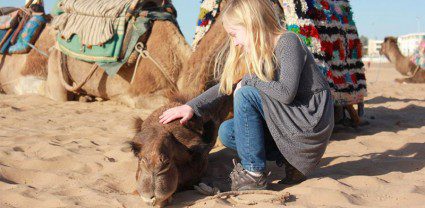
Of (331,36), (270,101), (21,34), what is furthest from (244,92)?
(21,34)

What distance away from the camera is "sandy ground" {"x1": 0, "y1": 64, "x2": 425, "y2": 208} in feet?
9.66

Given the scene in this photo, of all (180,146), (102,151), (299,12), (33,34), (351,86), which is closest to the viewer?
(180,146)

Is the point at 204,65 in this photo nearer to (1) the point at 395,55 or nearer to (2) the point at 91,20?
(2) the point at 91,20

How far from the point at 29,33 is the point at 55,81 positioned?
3.92 ft

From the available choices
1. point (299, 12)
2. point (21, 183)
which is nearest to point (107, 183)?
point (21, 183)

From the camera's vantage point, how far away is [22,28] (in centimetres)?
859

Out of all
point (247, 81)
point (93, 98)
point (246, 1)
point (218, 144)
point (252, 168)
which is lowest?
point (93, 98)

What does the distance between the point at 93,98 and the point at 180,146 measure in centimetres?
468

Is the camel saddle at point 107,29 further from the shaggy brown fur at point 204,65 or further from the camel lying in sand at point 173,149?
the camel lying in sand at point 173,149

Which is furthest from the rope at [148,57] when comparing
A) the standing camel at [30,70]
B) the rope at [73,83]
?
the standing camel at [30,70]

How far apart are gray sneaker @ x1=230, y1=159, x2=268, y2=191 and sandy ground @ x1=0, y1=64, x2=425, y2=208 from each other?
0.09m

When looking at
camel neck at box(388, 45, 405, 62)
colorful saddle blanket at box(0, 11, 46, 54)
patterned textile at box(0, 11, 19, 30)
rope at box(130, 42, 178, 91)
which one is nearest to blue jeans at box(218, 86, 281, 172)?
rope at box(130, 42, 178, 91)

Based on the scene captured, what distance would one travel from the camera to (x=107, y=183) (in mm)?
3324

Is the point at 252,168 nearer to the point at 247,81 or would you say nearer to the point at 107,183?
the point at 247,81
